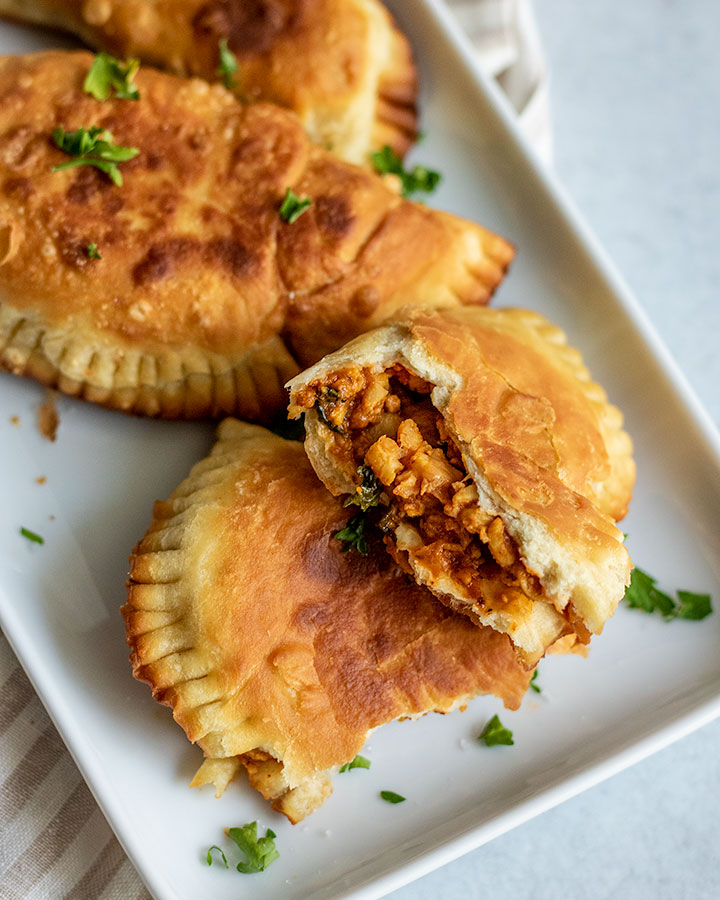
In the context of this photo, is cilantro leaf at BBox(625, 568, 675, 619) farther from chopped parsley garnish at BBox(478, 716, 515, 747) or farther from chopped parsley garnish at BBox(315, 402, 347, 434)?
chopped parsley garnish at BBox(315, 402, 347, 434)

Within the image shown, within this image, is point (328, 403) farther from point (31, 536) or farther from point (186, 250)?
point (31, 536)

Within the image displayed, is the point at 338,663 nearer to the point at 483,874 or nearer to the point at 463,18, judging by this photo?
the point at 483,874

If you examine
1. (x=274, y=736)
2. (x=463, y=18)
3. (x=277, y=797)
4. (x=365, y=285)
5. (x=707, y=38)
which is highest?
(x=707, y=38)

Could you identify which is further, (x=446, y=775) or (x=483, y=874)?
(x=483, y=874)

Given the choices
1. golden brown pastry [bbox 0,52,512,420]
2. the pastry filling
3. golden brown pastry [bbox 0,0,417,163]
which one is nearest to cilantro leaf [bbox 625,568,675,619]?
the pastry filling

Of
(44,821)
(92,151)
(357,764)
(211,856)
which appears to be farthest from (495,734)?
(92,151)

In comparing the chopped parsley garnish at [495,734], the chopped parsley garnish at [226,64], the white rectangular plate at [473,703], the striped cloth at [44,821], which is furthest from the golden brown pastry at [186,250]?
the chopped parsley garnish at [495,734]

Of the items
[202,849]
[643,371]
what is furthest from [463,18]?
[202,849]
